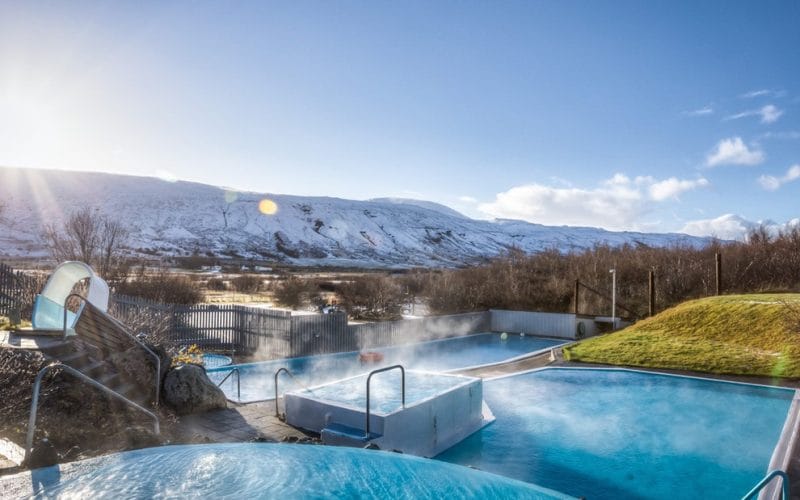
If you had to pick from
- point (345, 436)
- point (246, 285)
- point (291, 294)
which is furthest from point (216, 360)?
point (246, 285)

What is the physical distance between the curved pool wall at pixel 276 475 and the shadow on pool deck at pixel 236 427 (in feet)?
1.25

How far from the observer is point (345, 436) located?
7.02 meters

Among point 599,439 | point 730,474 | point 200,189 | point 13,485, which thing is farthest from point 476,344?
point 200,189

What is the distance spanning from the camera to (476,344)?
62.2 feet

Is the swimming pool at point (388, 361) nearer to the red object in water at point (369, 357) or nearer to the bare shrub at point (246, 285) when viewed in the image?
the red object in water at point (369, 357)

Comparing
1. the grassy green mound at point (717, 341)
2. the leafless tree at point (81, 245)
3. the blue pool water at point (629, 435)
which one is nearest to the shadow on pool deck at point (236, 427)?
the blue pool water at point (629, 435)

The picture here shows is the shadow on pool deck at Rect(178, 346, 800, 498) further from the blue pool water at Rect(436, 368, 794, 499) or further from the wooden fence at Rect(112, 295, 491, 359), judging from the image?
the wooden fence at Rect(112, 295, 491, 359)

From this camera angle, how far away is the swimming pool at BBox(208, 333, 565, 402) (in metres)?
12.1

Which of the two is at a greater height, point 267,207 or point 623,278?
point 267,207

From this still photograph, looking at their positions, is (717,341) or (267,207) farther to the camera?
(267,207)

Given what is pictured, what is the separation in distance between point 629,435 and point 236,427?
6585 millimetres

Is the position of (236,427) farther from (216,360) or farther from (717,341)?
(717,341)

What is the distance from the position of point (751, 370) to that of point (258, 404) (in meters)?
10.9

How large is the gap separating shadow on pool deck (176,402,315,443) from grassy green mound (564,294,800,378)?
9.26 m
